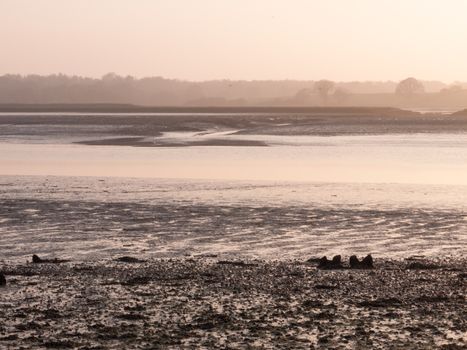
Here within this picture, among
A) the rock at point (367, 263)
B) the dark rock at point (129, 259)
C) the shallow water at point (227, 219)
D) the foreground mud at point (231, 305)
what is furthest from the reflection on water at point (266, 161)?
the foreground mud at point (231, 305)

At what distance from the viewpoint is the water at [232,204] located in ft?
61.3

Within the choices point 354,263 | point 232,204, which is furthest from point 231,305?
point 232,204

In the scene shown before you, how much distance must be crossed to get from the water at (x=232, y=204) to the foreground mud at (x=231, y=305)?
192 centimetres

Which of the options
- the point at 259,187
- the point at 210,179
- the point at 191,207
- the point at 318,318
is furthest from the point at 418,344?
the point at 210,179

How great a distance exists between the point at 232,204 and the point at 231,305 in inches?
502

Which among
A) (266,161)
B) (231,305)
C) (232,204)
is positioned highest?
(231,305)

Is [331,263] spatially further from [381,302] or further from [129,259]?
[129,259]

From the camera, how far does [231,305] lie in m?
12.7

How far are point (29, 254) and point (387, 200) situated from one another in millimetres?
12505

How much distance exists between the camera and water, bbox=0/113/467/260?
61.3ft

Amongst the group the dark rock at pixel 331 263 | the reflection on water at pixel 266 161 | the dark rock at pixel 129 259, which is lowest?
the reflection on water at pixel 266 161

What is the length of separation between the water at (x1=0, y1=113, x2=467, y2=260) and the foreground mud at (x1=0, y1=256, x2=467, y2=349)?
6.32 ft

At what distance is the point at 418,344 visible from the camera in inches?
417

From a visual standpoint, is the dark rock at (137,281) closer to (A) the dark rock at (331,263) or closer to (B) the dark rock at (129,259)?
(B) the dark rock at (129,259)
